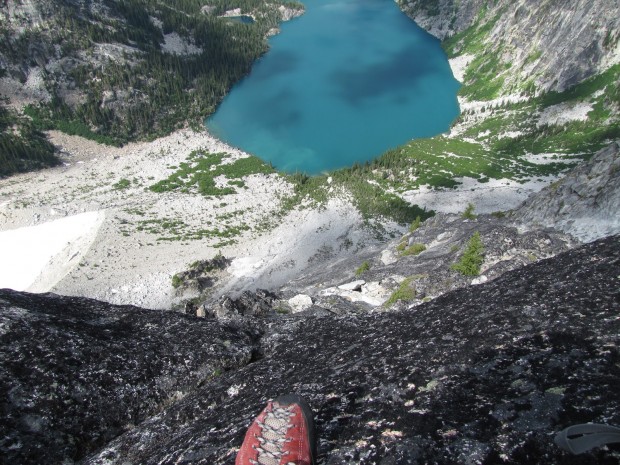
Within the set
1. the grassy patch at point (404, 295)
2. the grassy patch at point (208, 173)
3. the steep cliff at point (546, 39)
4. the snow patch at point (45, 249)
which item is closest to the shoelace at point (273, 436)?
the grassy patch at point (404, 295)

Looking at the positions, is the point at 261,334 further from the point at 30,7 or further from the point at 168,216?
the point at 30,7

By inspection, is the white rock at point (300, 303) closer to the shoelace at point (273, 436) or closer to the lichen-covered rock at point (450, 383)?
the lichen-covered rock at point (450, 383)

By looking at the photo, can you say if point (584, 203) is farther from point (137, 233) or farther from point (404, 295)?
point (137, 233)

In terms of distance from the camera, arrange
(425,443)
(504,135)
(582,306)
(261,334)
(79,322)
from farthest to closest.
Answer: (504,135)
(261,334)
(79,322)
(582,306)
(425,443)

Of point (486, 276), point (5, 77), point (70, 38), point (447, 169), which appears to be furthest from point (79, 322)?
point (70, 38)

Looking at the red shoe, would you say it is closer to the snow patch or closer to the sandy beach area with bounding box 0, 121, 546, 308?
the sandy beach area with bounding box 0, 121, 546, 308

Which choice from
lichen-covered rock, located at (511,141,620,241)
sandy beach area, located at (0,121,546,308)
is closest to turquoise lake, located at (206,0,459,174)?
sandy beach area, located at (0,121,546,308)
